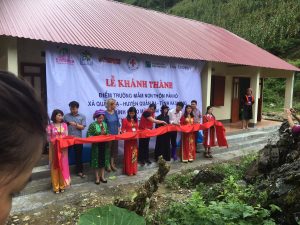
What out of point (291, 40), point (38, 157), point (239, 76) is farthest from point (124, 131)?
point (291, 40)

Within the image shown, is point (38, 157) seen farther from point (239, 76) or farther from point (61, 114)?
point (239, 76)

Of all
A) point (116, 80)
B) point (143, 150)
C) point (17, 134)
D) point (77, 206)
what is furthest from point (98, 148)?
point (17, 134)

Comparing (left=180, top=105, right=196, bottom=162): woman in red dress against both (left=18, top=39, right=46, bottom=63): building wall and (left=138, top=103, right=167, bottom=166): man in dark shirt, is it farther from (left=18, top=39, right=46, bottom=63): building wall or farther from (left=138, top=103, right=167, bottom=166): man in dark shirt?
(left=18, top=39, right=46, bottom=63): building wall

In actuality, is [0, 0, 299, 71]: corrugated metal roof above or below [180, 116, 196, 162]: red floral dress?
above

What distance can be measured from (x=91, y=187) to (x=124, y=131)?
1463 mm

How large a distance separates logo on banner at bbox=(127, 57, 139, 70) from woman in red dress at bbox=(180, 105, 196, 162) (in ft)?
5.51

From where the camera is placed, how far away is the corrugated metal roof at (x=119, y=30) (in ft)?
21.3

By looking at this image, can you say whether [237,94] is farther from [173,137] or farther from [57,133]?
[57,133]

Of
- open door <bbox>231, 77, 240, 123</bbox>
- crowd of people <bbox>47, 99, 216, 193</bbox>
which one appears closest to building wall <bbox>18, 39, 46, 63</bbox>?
crowd of people <bbox>47, 99, 216, 193</bbox>

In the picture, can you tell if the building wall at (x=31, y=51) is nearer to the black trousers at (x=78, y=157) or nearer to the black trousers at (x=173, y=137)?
the black trousers at (x=78, y=157)

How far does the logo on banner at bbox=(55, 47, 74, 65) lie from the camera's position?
6507 mm

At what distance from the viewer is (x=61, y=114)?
19.7 feet

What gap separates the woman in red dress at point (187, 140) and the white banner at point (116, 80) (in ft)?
2.00

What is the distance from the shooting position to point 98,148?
648 cm
